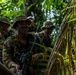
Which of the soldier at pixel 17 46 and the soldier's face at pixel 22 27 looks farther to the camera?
the soldier's face at pixel 22 27

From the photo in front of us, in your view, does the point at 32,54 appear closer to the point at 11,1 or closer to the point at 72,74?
the point at 72,74

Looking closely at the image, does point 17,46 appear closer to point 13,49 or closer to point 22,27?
point 13,49

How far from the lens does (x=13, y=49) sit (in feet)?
11.6

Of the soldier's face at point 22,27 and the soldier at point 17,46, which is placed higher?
the soldier's face at point 22,27

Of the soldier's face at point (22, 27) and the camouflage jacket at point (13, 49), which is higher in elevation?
the soldier's face at point (22, 27)

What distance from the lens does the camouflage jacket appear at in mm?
3484

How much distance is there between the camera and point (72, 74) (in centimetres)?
166

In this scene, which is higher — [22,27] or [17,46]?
[22,27]

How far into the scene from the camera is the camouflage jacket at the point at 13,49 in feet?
11.4

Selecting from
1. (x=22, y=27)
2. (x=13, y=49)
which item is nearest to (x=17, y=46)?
(x=13, y=49)

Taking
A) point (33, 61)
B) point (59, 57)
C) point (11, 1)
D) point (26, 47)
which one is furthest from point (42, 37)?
point (11, 1)

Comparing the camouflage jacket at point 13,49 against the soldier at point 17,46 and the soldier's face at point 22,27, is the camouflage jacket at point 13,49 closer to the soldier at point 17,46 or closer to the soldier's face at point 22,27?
the soldier at point 17,46

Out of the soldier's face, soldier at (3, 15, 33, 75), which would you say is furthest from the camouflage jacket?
the soldier's face

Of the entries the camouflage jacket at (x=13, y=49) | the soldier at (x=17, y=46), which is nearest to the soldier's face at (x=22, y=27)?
the soldier at (x=17, y=46)
